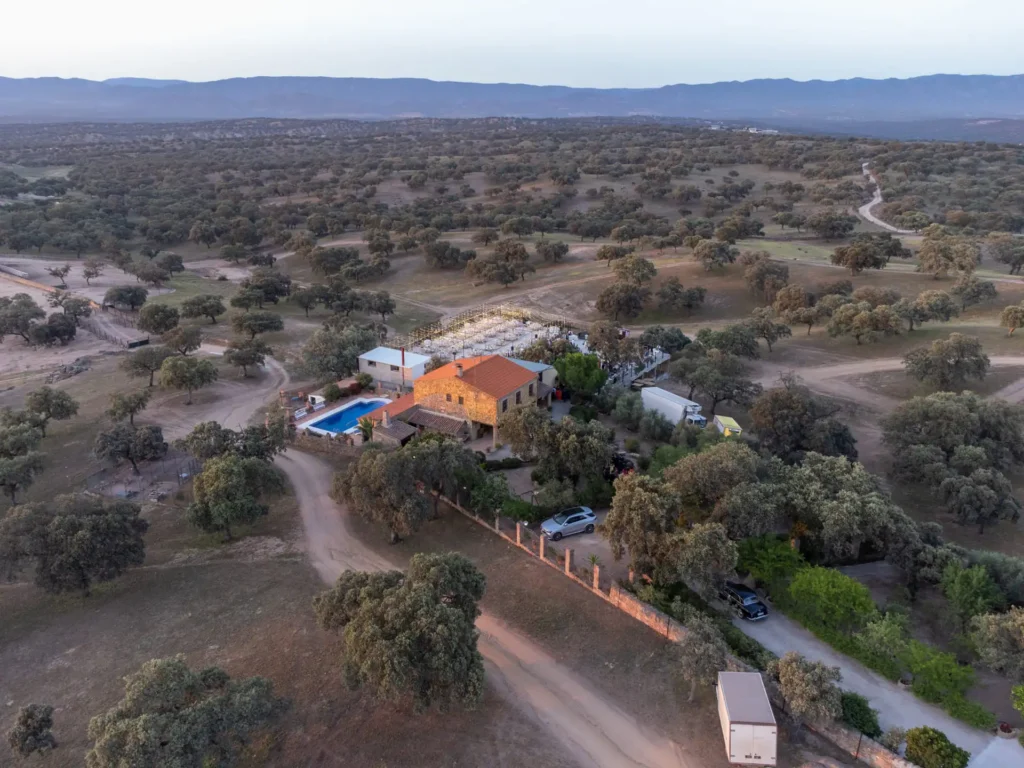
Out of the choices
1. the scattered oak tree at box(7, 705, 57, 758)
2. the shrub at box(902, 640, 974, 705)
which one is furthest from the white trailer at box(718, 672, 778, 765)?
the scattered oak tree at box(7, 705, 57, 758)

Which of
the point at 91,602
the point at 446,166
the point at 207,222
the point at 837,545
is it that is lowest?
the point at 91,602

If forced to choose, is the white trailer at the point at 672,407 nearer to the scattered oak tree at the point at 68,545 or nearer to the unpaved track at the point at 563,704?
the unpaved track at the point at 563,704

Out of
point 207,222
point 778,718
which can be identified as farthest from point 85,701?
point 207,222

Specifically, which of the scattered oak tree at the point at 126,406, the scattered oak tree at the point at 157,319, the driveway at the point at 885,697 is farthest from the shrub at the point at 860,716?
the scattered oak tree at the point at 157,319

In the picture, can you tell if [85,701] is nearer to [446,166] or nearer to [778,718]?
[778,718]

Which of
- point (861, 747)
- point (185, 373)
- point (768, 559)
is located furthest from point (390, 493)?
point (185, 373)

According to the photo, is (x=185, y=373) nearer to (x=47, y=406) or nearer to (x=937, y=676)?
(x=47, y=406)
